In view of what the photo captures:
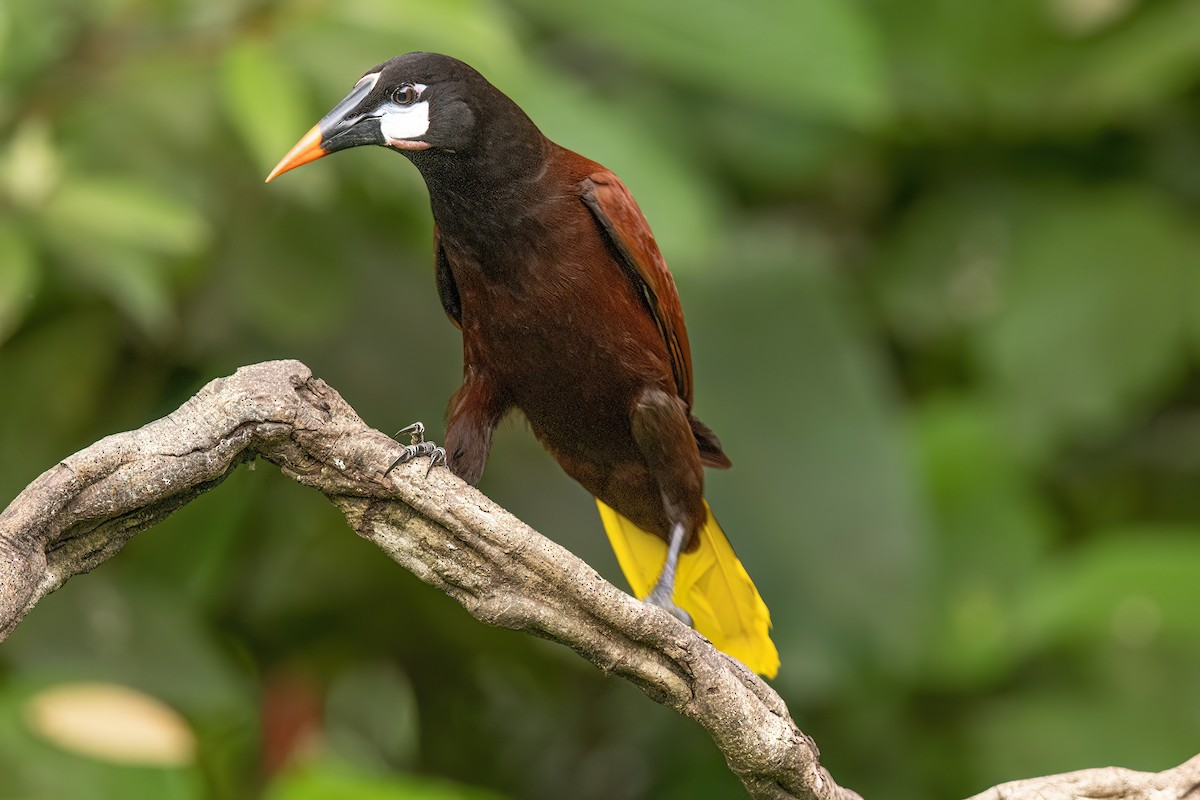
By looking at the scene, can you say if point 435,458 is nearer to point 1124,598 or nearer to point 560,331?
point 560,331

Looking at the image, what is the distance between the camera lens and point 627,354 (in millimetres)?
2090

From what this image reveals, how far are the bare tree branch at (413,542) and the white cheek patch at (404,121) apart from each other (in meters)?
0.44

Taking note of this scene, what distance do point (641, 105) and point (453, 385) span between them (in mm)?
1266

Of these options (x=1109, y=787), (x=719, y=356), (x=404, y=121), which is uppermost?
(x=719, y=356)

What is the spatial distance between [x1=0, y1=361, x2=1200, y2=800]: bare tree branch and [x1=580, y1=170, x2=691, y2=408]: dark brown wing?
Answer: 25.9 inches

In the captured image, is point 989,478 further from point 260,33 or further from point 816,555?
point 260,33

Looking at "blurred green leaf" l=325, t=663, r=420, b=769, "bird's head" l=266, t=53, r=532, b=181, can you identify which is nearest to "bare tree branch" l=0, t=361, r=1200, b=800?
"bird's head" l=266, t=53, r=532, b=181

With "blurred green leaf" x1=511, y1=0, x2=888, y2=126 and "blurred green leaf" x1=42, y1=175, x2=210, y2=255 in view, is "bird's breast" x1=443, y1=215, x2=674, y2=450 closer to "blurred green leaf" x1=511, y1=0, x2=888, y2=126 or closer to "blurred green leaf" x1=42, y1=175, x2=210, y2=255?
"blurred green leaf" x1=42, y1=175, x2=210, y2=255

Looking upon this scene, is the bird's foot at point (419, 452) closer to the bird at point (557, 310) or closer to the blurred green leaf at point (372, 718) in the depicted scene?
the bird at point (557, 310)

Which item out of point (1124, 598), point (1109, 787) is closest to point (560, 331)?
point (1109, 787)

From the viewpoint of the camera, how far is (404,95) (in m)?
1.88

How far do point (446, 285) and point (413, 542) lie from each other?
74 cm

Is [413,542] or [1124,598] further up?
[1124,598]

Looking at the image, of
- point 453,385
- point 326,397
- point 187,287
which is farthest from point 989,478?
point 326,397
